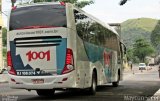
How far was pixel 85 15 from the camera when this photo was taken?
1878 cm

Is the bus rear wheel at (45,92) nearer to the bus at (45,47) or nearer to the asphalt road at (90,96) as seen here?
the asphalt road at (90,96)

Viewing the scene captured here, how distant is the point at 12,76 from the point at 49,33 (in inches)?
82.3

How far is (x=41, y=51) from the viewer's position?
16.8 meters

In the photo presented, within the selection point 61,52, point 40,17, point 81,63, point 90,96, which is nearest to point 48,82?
point 61,52

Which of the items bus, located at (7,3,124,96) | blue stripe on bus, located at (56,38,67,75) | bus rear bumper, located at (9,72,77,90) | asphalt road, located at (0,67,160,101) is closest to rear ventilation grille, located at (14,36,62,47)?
bus, located at (7,3,124,96)

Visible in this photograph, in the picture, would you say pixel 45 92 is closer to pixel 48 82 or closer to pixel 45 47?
pixel 48 82

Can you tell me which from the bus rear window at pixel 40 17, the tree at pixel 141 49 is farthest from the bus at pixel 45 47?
the tree at pixel 141 49

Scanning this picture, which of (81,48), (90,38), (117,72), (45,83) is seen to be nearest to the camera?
(45,83)

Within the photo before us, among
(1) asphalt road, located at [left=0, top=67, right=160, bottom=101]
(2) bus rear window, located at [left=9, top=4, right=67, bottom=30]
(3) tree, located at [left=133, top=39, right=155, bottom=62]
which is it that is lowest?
(3) tree, located at [left=133, top=39, right=155, bottom=62]

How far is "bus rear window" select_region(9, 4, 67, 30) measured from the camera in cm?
1684

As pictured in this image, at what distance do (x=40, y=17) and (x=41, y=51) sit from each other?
1.24 metres

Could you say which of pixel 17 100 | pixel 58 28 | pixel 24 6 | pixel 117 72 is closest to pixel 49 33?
pixel 58 28

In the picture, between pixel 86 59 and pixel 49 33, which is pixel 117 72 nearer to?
pixel 86 59

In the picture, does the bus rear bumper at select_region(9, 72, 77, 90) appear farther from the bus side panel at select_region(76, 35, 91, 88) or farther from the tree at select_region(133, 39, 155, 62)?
the tree at select_region(133, 39, 155, 62)
